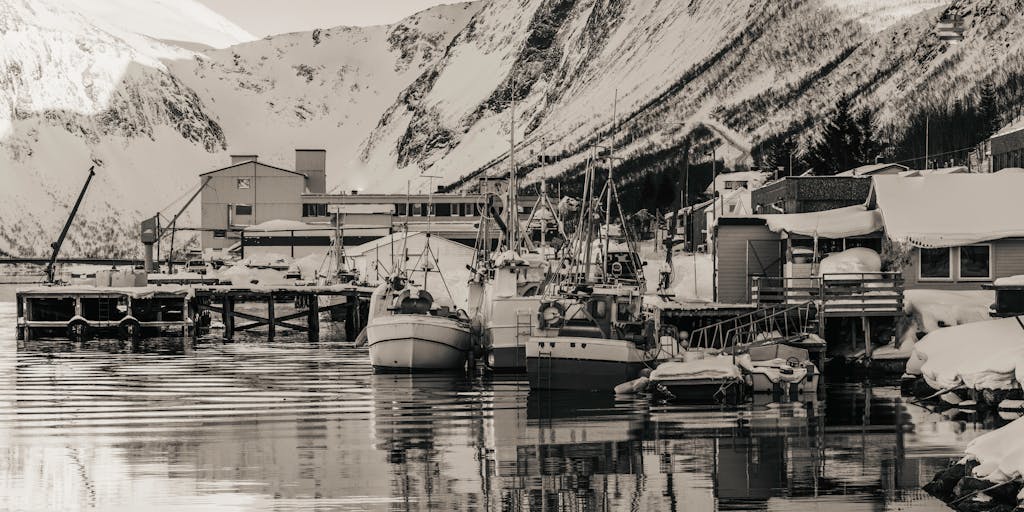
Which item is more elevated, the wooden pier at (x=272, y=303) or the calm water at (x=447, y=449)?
the wooden pier at (x=272, y=303)

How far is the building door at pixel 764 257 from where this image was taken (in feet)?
205

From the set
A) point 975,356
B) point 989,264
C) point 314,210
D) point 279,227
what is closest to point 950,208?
point 989,264

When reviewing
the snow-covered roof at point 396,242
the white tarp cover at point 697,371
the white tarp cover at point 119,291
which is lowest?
the white tarp cover at point 697,371

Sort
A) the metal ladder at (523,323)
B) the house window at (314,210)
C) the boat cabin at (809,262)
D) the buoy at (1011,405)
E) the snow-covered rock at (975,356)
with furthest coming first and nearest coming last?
the house window at (314,210) → the boat cabin at (809,262) → the metal ladder at (523,323) → the snow-covered rock at (975,356) → the buoy at (1011,405)

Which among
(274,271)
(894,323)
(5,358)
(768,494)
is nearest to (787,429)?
(768,494)

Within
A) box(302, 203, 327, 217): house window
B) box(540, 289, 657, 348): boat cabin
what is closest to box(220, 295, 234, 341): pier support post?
box(540, 289, 657, 348): boat cabin

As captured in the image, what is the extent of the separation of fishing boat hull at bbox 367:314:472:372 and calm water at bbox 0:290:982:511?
12.8 ft

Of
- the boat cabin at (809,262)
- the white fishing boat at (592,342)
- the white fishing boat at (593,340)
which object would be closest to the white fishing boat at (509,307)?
the white fishing boat at (593,340)

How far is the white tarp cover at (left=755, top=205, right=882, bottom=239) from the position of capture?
199 feet

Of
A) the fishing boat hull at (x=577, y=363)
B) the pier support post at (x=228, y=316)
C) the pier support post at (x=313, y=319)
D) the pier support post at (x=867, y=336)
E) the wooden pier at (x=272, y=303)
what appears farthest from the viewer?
the pier support post at (x=313, y=319)

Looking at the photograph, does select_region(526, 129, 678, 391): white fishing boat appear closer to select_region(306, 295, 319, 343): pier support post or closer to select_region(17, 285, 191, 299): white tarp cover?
select_region(17, 285, 191, 299): white tarp cover

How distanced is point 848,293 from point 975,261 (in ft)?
19.6

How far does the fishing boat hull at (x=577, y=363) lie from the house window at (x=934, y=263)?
54.1 ft

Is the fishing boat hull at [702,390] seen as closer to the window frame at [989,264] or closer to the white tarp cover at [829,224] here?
the white tarp cover at [829,224]
